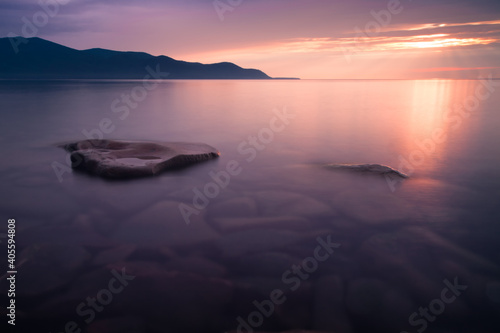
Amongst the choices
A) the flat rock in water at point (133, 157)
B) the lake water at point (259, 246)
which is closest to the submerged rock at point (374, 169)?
the lake water at point (259, 246)

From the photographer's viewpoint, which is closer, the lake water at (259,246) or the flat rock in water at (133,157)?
the lake water at (259,246)

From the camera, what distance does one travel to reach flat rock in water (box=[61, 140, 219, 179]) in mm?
8242

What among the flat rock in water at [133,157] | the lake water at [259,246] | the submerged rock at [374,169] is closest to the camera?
the lake water at [259,246]

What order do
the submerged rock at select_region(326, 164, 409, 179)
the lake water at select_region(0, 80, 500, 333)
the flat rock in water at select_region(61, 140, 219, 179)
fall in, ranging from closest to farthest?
the lake water at select_region(0, 80, 500, 333), the flat rock in water at select_region(61, 140, 219, 179), the submerged rock at select_region(326, 164, 409, 179)

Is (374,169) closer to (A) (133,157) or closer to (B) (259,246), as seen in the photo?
(B) (259,246)

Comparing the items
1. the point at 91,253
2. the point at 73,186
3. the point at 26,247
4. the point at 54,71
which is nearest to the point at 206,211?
the point at 91,253

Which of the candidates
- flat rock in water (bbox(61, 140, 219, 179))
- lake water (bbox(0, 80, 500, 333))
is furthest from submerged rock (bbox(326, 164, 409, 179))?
flat rock in water (bbox(61, 140, 219, 179))

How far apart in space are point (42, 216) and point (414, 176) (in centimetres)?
861

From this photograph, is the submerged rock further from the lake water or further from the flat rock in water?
the flat rock in water

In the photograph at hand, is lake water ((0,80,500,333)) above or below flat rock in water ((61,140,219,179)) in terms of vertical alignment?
below

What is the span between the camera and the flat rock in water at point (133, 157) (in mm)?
8242

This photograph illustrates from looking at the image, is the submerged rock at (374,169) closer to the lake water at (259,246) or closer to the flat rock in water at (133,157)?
the lake water at (259,246)

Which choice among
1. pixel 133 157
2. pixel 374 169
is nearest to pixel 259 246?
pixel 374 169

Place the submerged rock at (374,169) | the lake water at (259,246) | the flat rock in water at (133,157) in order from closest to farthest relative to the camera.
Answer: the lake water at (259,246)
the flat rock in water at (133,157)
the submerged rock at (374,169)
